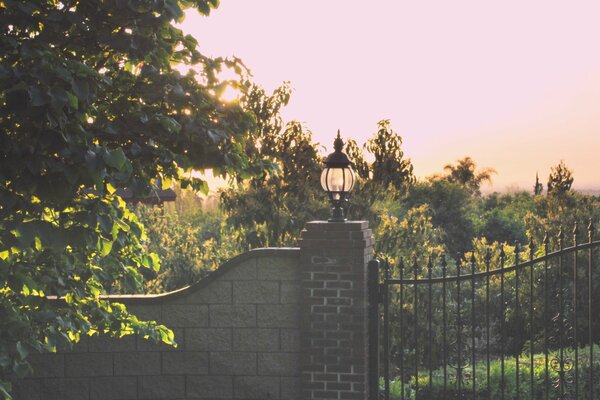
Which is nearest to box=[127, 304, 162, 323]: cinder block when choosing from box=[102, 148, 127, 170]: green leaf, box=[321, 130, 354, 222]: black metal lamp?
box=[321, 130, 354, 222]: black metal lamp

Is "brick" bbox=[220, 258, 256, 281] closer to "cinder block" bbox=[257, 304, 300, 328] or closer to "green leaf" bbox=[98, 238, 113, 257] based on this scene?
"cinder block" bbox=[257, 304, 300, 328]

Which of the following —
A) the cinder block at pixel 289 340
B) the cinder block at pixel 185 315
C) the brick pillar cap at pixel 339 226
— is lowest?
the cinder block at pixel 289 340

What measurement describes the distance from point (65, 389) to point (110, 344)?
66 centimetres

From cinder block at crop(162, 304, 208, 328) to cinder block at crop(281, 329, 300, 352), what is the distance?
78 cm

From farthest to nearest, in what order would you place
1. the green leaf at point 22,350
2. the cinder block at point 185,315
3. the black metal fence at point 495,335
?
the black metal fence at point 495,335 → the cinder block at point 185,315 → the green leaf at point 22,350

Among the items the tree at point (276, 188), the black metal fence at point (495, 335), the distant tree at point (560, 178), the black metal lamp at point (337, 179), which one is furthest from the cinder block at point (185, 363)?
the distant tree at point (560, 178)

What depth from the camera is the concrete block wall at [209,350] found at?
7914 millimetres

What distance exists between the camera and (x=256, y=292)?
794cm

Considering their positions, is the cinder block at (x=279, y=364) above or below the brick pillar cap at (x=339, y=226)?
below

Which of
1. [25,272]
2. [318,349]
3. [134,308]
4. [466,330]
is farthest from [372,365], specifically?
[466,330]

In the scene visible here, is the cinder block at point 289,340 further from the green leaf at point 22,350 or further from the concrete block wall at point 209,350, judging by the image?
the green leaf at point 22,350

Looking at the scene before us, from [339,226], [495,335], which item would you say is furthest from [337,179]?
[495,335]

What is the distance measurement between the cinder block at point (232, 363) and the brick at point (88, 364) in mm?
1044

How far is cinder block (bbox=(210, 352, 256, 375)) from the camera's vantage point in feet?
26.1
